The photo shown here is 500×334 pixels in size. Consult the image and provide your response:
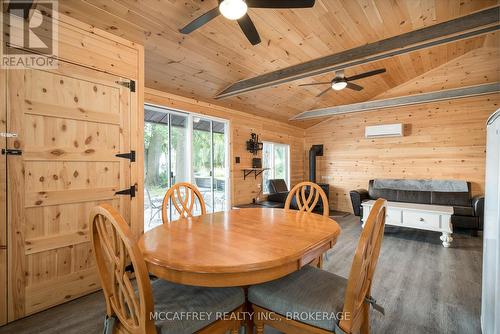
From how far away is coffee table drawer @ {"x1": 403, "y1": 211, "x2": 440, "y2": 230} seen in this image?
367 cm

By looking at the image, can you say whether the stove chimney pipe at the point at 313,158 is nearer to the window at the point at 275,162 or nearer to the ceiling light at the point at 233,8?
the window at the point at 275,162

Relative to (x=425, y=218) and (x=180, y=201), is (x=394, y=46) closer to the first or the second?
(x=425, y=218)

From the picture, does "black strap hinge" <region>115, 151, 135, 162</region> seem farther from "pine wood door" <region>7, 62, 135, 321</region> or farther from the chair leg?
the chair leg

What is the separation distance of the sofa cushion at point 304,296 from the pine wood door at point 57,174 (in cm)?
179

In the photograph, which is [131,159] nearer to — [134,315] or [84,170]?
[84,170]

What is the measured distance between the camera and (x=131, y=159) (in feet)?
8.17

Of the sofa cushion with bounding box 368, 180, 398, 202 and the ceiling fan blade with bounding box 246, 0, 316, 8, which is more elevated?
the ceiling fan blade with bounding box 246, 0, 316, 8

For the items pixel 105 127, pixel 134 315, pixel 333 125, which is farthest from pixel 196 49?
pixel 333 125

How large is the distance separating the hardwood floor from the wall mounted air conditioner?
270 cm

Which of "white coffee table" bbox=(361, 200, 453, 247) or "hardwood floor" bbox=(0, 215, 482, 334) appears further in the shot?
"white coffee table" bbox=(361, 200, 453, 247)

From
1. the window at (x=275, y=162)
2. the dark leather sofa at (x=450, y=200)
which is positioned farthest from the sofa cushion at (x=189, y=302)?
the window at (x=275, y=162)

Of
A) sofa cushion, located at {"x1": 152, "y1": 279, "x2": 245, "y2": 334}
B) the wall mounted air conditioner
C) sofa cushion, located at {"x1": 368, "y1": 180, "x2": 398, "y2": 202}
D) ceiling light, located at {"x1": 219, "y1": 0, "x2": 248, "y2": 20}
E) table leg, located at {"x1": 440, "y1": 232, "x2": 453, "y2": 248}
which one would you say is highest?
ceiling light, located at {"x1": 219, "y1": 0, "x2": 248, "y2": 20}

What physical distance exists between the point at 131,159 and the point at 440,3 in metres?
4.13

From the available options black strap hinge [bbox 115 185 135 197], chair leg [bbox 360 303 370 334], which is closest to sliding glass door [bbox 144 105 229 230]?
black strap hinge [bbox 115 185 135 197]
